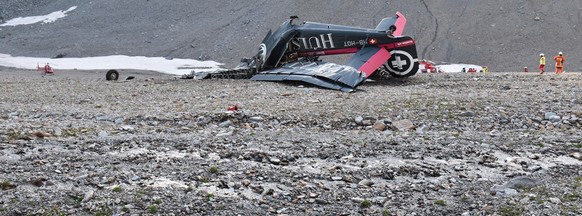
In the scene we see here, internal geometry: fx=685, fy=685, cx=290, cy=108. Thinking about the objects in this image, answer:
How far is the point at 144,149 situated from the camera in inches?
400

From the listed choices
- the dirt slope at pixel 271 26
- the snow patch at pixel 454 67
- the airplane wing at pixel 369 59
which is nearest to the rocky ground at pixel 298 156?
the airplane wing at pixel 369 59

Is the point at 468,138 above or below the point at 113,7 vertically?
below

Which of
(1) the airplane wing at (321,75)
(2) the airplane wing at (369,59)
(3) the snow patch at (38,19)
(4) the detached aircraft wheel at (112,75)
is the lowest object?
(4) the detached aircraft wheel at (112,75)

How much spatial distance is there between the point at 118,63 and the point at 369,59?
35.6 m

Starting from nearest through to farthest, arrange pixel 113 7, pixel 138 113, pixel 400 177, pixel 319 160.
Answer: pixel 400 177, pixel 319 160, pixel 138 113, pixel 113 7

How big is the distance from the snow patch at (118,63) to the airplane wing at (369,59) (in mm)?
27387

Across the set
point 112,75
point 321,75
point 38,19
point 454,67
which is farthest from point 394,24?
point 38,19

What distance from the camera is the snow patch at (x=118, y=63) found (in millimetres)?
52438

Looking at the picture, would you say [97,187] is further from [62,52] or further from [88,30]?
[88,30]

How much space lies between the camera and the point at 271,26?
5975 cm

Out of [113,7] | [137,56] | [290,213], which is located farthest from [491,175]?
[113,7]

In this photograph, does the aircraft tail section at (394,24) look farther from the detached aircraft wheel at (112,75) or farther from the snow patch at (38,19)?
the snow patch at (38,19)

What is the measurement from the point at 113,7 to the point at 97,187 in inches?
2787

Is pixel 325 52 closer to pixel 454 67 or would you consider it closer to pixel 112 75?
pixel 112 75
